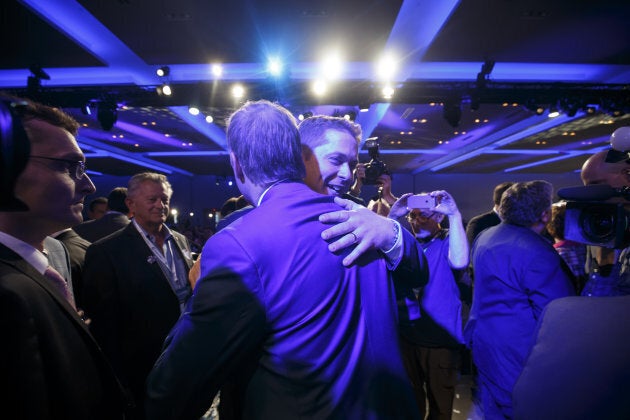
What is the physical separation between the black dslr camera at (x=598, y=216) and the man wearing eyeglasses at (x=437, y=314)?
716 millimetres

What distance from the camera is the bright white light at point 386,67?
18.1 feet

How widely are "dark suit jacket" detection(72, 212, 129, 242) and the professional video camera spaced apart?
3574 millimetres

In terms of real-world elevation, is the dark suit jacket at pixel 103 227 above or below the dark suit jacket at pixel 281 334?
above

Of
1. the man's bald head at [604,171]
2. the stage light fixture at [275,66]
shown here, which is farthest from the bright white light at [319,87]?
the man's bald head at [604,171]

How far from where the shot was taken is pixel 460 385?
11.0 ft

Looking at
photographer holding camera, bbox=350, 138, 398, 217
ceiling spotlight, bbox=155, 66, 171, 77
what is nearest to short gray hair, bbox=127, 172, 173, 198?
photographer holding camera, bbox=350, 138, 398, 217

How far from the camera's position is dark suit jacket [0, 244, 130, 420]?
0.73 metres

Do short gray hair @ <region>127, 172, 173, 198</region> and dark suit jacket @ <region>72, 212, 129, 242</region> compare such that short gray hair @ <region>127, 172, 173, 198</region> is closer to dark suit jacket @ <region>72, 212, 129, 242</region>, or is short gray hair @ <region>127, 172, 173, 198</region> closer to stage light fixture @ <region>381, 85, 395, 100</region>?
dark suit jacket @ <region>72, 212, 129, 242</region>

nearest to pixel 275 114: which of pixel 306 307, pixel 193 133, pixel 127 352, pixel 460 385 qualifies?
pixel 306 307

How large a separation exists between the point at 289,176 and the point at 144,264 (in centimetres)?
175

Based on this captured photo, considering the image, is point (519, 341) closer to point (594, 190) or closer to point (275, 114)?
point (594, 190)

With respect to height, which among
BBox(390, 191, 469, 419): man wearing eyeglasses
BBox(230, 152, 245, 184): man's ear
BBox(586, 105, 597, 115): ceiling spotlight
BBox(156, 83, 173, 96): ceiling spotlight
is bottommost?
BBox(390, 191, 469, 419): man wearing eyeglasses

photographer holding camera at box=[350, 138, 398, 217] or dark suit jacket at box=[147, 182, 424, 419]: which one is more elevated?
photographer holding camera at box=[350, 138, 398, 217]

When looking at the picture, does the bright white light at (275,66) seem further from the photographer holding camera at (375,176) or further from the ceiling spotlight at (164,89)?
the photographer holding camera at (375,176)
